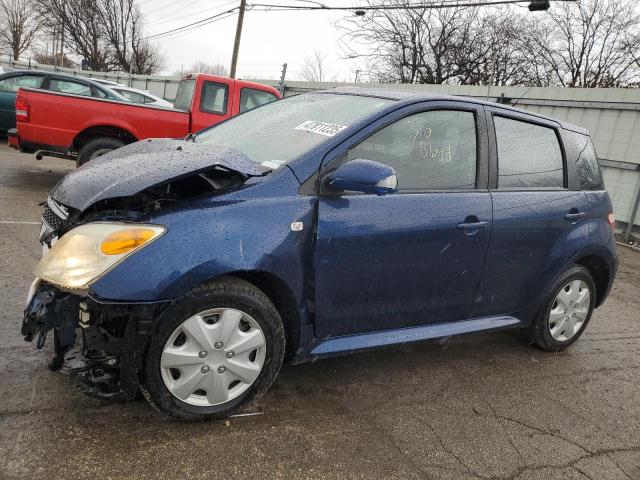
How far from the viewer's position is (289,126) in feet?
10.6

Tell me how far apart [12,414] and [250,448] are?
1097 millimetres

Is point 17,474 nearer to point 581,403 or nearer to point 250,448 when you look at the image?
point 250,448

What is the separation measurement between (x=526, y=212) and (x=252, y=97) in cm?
679

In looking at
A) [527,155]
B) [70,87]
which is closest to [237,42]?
[70,87]

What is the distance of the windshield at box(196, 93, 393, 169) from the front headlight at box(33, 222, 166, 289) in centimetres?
81

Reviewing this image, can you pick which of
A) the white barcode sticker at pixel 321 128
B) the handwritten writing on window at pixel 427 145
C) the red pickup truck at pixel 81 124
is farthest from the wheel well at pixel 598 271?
the red pickup truck at pixel 81 124

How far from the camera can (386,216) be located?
9.34ft

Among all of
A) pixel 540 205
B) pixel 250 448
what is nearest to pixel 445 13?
pixel 540 205

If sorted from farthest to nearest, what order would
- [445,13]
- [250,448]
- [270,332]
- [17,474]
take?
[445,13], [270,332], [250,448], [17,474]

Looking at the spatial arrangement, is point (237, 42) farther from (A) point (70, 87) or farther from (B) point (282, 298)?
(B) point (282, 298)

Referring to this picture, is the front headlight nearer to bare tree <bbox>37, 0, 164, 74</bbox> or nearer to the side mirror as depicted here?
the side mirror

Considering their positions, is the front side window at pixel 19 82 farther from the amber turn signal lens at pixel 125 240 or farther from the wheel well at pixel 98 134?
the amber turn signal lens at pixel 125 240

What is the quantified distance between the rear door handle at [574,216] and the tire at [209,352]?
2301 mm

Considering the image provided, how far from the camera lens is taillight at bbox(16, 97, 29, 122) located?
23.3ft
